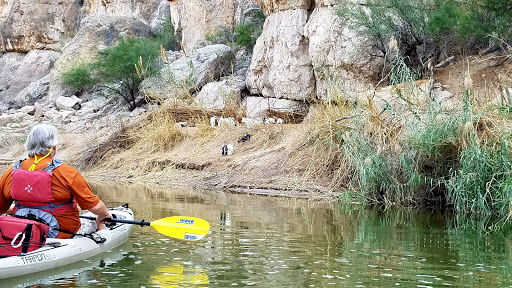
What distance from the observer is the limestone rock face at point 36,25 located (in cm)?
4028

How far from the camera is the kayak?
6.25m

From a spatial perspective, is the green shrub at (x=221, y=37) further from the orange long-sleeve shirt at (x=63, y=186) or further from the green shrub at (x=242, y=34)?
the orange long-sleeve shirt at (x=63, y=186)

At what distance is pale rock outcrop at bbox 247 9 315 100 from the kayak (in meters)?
13.6

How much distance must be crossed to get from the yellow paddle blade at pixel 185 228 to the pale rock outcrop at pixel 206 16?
936 inches

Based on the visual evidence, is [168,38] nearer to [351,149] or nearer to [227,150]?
[227,150]

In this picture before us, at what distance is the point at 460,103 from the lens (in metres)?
10.9

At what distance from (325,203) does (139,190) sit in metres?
4.03

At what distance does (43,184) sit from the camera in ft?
22.0

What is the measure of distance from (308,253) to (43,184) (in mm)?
2641

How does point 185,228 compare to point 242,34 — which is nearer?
point 185,228

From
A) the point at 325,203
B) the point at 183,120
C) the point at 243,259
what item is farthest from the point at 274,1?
the point at 243,259

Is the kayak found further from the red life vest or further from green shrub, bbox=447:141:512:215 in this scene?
green shrub, bbox=447:141:512:215

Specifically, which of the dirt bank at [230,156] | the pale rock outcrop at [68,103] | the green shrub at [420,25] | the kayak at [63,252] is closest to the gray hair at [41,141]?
the kayak at [63,252]

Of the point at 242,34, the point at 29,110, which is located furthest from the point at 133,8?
the point at 242,34
